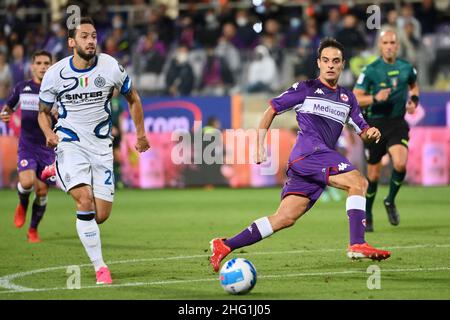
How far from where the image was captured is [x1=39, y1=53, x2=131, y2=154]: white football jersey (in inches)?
387

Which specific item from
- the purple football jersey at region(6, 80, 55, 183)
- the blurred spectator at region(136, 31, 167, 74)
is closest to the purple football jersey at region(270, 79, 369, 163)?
the purple football jersey at region(6, 80, 55, 183)

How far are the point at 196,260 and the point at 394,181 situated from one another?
4.53 metres

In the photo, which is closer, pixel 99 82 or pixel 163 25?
pixel 99 82

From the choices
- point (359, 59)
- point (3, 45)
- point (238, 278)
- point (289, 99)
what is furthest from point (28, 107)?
point (3, 45)

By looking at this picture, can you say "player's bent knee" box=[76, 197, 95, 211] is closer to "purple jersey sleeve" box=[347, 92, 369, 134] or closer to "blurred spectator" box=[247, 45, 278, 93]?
"purple jersey sleeve" box=[347, 92, 369, 134]

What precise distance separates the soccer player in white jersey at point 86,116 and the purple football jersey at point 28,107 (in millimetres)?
4085

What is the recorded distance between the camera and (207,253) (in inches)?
472

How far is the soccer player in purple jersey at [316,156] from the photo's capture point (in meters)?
9.90

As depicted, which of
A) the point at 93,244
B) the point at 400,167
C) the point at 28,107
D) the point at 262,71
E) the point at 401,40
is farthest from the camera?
the point at 262,71

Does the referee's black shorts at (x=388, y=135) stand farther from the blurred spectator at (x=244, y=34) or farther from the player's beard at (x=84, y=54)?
the blurred spectator at (x=244, y=34)

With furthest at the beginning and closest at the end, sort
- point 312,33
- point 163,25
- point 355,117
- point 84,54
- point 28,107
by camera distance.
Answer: point 163,25 < point 312,33 < point 28,107 < point 355,117 < point 84,54

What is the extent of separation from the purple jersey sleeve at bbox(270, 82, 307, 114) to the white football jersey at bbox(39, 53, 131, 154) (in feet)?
4.91

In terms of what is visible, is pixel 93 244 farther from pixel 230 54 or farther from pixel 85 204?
pixel 230 54

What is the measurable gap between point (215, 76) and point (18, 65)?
4870 mm
